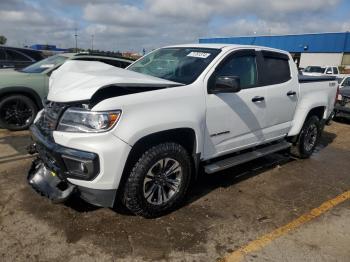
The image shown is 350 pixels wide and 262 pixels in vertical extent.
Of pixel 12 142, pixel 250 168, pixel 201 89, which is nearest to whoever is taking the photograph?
pixel 201 89

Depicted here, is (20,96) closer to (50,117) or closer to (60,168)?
(50,117)

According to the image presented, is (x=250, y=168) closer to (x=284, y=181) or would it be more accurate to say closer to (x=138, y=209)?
(x=284, y=181)

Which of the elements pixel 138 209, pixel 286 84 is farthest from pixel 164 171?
pixel 286 84

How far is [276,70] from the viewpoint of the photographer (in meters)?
5.38

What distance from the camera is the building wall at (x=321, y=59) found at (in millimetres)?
41625

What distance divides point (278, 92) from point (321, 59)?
41.9 m

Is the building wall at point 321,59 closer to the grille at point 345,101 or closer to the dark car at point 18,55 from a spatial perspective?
the grille at point 345,101

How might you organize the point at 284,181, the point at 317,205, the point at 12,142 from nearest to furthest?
the point at 317,205, the point at 284,181, the point at 12,142

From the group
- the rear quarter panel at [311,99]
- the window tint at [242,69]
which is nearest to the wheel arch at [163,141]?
the window tint at [242,69]

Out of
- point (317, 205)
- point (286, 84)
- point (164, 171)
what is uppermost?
point (286, 84)

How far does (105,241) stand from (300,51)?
46.9 meters

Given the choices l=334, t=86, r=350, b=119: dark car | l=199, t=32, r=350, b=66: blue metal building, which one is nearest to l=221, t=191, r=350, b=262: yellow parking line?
l=334, t=86, r=350, b=119: dark car

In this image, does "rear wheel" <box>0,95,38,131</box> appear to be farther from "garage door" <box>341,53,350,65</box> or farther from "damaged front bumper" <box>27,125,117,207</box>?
"garage door" <box>341,53,350,65</box>

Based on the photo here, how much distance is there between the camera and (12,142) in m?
6.46
